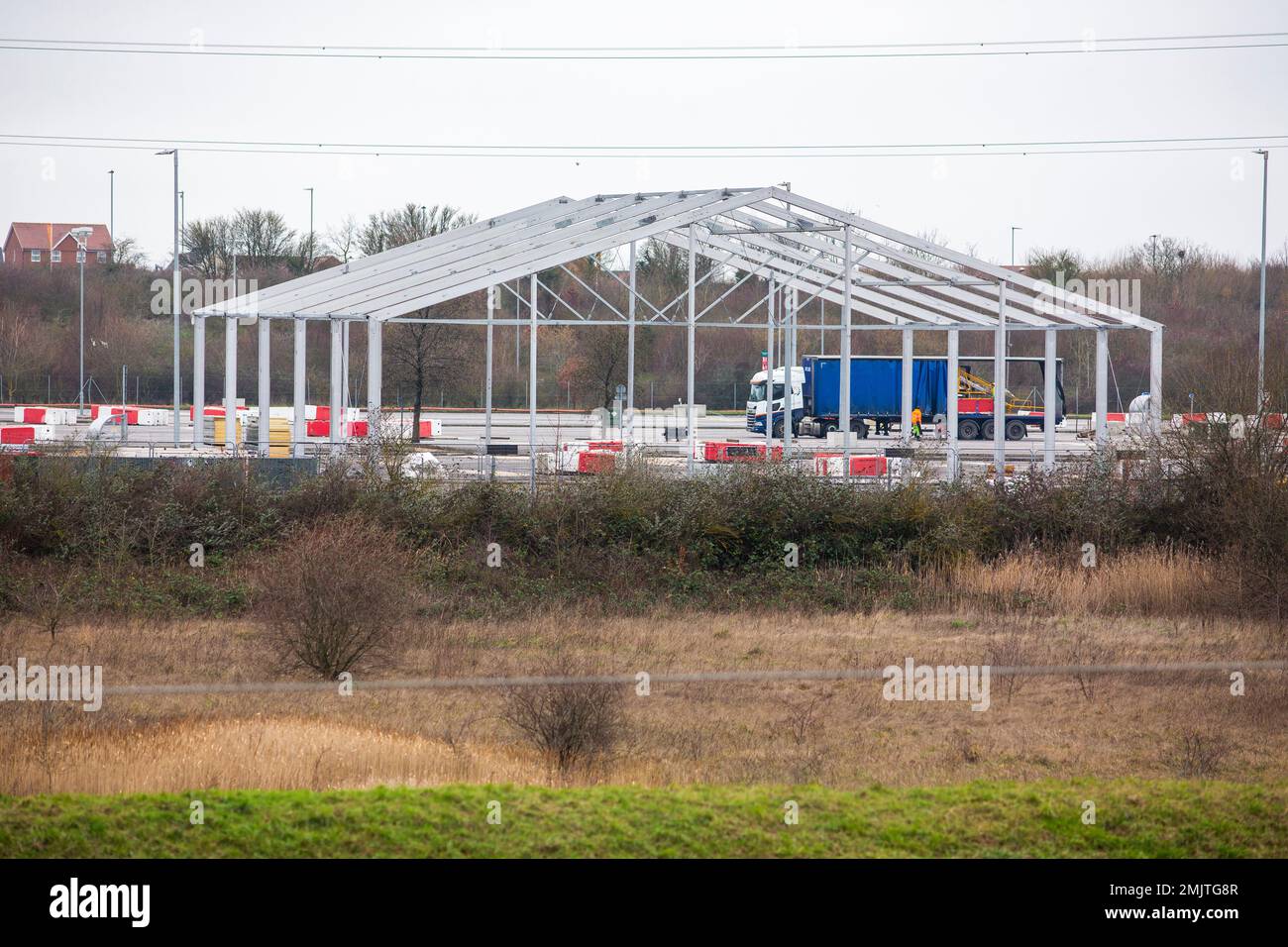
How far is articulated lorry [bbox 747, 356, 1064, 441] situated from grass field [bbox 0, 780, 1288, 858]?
3463 centimetres

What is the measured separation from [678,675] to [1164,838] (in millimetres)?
8006

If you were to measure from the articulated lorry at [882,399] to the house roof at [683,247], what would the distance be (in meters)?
12.7

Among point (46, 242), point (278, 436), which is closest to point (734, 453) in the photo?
point (278, 436)

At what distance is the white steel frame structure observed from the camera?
2458 centimetres

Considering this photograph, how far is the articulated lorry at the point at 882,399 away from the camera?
43750 millimetres

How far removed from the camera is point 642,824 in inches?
336

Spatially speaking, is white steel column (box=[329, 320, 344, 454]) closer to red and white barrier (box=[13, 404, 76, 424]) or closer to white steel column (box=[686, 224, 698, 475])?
white steel column (box=[686, 224, 698, 475])

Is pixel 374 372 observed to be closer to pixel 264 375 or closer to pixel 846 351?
pixel 264 375

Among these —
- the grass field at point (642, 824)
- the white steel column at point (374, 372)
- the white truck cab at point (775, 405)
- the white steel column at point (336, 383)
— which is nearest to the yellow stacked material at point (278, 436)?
the white steel column at point (336, 383)

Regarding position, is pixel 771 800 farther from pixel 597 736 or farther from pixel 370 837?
pixel 597 736

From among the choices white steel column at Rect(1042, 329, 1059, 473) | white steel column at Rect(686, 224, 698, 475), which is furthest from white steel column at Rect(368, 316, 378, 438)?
white steel column at Rect(1042, 329, 1059, 473)

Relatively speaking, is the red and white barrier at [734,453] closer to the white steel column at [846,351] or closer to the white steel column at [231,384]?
the white steel column at [846,351]

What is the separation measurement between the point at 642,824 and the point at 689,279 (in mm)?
16100
